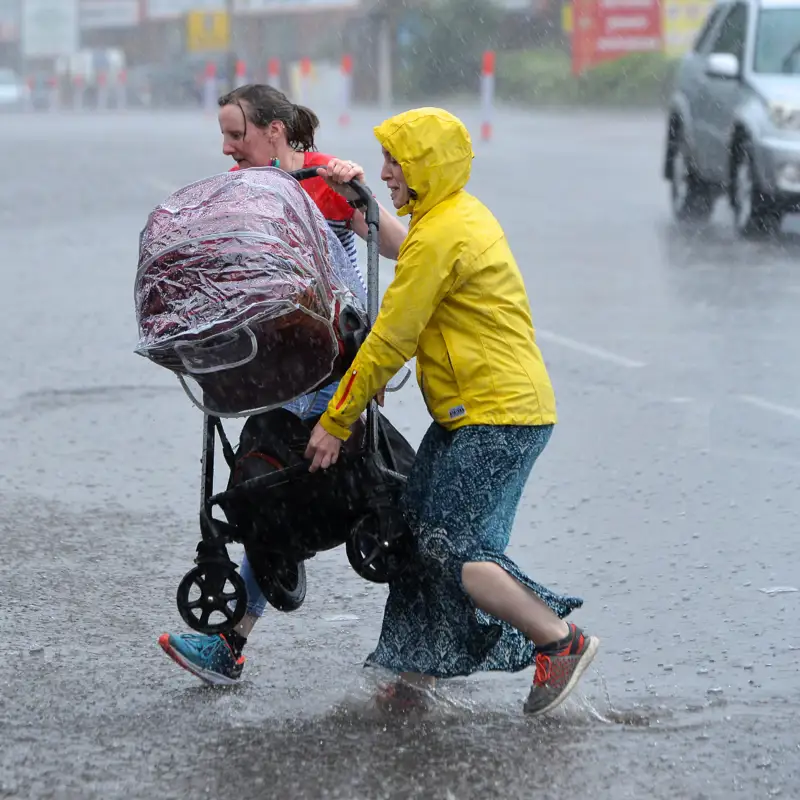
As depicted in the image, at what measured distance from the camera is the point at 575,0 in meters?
43.6

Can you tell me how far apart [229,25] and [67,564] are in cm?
6356

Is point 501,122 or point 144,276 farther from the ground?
point 144,276

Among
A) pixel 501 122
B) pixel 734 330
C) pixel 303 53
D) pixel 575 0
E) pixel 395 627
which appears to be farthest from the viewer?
pixel 303 53

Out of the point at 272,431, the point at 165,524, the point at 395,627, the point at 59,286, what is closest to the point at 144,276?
the point at 272,431

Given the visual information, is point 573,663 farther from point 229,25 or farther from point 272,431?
point 229,25

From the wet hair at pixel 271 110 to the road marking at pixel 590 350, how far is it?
476 centimetres

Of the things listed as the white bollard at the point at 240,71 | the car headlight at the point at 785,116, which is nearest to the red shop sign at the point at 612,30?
the white bollard at the point at 240,71

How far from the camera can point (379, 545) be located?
438 cm

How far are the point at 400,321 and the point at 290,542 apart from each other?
65 centimetres

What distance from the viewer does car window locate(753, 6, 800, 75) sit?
15211 mm

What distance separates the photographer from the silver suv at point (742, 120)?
14.4 meters

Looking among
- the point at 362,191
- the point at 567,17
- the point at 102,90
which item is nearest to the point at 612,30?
the point at 567,17

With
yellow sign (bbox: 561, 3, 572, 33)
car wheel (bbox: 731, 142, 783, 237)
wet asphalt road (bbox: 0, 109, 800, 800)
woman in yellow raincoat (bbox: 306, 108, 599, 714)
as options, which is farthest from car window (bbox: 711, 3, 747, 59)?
Result: yellow sign (bbox: 561, 3, 572, 33)

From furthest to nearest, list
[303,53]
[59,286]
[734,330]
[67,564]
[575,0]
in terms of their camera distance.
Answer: [303,53], [575,0], [59,286], [734,330], [67,564]
